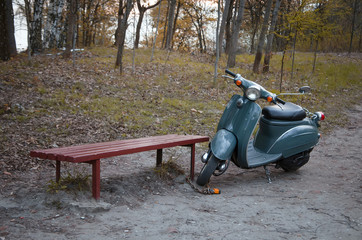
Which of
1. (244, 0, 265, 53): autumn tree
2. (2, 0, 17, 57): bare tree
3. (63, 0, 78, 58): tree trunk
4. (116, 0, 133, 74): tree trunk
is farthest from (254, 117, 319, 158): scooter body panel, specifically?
(244, 0, 265, 53): autumn tree

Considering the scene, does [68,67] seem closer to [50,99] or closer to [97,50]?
[50,99]

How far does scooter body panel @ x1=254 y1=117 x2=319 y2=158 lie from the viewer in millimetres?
5156

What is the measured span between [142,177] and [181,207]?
1.03m

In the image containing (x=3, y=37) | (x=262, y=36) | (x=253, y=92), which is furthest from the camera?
(x=262, y=36)

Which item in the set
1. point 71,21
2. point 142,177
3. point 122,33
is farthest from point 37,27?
point 142,177

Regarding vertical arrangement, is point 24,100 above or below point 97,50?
below

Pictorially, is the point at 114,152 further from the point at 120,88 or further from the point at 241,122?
the point at 120,88

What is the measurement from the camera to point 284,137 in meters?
5.16

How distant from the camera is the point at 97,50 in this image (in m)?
16.2

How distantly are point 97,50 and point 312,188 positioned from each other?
13.5 m

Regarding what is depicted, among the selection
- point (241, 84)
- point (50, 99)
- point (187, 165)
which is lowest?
point (187, 165)

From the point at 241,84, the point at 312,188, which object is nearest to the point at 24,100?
the point at 241,84

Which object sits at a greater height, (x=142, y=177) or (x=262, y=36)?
(x=262, y=36)

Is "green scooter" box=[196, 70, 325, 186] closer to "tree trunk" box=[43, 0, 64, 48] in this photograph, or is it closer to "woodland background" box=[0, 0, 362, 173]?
"woodland background" box=[0, 0, 362, 173]
